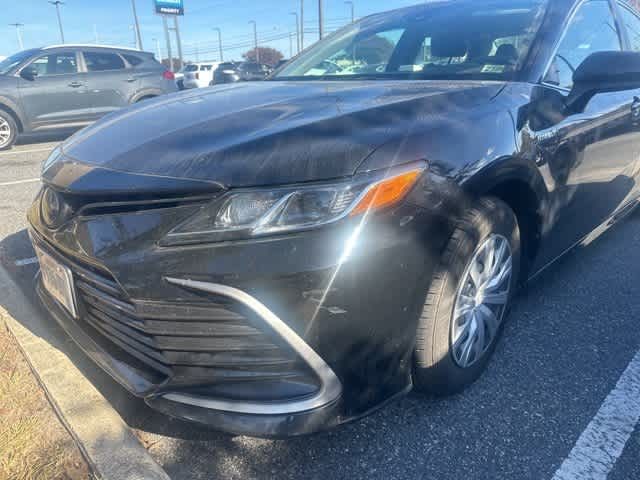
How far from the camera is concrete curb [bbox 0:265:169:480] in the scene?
5.39ft

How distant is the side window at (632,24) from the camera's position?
10.6 ft

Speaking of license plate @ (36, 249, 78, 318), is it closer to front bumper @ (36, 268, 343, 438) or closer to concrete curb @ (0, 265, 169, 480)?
concrete curb @ (0, 265, 169, 480)

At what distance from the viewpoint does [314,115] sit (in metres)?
1.76

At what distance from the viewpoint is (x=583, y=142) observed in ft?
7.61

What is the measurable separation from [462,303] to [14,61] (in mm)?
9422

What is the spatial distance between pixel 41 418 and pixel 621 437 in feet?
7.12

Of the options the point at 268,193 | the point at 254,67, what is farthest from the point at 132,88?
the point at 268,193

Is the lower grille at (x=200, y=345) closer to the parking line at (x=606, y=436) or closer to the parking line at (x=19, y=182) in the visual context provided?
the parking line at (x=606, y=436)

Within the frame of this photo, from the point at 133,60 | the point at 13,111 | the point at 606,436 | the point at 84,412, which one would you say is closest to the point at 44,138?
the point at 13,111

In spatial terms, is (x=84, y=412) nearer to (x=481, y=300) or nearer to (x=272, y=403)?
(x=272, y=403)

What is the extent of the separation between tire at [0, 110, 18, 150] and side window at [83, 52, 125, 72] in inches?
63.5

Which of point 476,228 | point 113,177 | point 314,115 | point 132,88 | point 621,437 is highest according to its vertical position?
point 314,115

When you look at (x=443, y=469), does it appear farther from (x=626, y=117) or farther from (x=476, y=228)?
(x=626, y=117)

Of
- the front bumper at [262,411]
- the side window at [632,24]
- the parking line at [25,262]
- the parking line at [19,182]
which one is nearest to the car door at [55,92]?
the parking line at [19,182]
